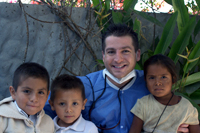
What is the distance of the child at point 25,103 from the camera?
4.34 feet

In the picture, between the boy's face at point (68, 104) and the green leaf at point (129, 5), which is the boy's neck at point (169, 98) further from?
the green leaf at point (129, 5)

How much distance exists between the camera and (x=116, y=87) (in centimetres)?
186

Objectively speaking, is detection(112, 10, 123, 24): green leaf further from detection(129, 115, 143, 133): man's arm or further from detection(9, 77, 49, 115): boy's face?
detection(9, 77, 49, 115): boy's face

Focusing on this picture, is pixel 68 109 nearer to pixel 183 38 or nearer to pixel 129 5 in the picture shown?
pixel 183 38

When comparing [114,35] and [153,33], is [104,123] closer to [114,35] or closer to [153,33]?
[114,35]

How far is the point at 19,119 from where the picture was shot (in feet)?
4.50

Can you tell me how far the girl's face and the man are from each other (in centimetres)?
21

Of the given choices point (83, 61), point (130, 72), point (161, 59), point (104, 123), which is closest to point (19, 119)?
point (104, 123)

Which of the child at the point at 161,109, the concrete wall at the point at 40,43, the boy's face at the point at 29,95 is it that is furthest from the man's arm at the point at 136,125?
the concrete wall at the point at 40,43

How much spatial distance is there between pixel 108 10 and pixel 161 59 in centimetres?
149

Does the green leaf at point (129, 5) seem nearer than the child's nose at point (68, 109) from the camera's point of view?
No

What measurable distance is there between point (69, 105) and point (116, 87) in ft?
1.62

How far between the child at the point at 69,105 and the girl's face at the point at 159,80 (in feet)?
1.85

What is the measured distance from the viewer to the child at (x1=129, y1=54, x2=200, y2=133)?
164 cm
